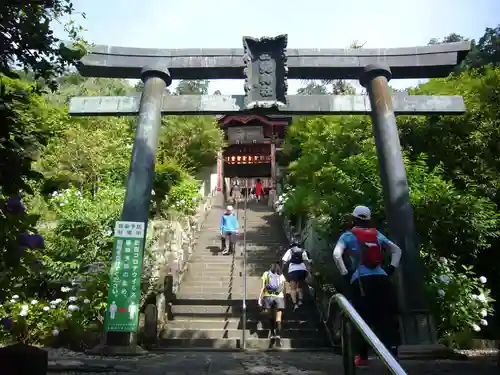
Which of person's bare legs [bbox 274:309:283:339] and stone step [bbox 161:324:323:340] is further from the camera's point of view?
stone step [bbox 161:324:323:340]

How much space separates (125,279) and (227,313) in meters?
2.94

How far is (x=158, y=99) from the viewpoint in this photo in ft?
29.7

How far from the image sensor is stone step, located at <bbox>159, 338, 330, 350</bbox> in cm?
811

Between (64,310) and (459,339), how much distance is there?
21.8 feet

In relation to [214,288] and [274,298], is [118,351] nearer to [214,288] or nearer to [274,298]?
[274,298]

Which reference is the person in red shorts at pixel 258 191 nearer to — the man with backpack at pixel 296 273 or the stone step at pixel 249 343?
the man with backpack at pixel 296 273

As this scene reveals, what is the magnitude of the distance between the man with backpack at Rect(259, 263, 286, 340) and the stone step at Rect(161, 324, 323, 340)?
0.22 metres

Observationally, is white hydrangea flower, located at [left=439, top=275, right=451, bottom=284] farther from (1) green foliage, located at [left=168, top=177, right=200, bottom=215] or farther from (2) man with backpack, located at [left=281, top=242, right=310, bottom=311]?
(1) green foliage, located at [left=168, top=177, right=200, bottom=215]

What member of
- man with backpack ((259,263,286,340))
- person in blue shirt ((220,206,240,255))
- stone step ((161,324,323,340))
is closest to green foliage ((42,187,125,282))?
stone step ((161,324,323,340))

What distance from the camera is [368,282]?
4566 millimetres

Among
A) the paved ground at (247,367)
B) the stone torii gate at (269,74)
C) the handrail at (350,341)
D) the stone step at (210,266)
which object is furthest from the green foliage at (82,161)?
the handrail at (350,341)

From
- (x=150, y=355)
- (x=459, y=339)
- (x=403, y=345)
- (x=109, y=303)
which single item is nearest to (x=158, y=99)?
(x=109, y=303)

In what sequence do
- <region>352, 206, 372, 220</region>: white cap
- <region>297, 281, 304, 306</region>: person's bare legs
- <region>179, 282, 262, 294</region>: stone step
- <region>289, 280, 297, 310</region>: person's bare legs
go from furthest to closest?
<region>179, 282, 262, 294</region>: stone step → <region>297, 281, 304, 306</region>: person's bare legs → <region>289, 280, 297, 310</region>: person's bare legs → <region>352, 206, 372, 220</region>: white cap

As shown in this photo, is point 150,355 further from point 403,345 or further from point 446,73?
point 446,73
